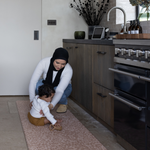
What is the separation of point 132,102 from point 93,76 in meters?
1.13

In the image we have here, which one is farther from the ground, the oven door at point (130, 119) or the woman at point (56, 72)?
the woman at point (56, 72)

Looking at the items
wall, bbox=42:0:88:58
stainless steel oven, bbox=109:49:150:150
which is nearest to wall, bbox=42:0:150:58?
wall, bbox=42:0:88:58

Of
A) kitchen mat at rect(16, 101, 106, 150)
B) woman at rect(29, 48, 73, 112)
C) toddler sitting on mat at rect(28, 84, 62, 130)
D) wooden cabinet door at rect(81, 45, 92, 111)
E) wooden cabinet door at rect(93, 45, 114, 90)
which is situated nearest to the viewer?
kitchen mat at rect(16, 101, 106, 150)

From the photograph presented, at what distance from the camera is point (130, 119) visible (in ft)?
6.61

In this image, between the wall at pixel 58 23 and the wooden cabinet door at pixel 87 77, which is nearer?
the wooden cabinet door at pixel 87 77

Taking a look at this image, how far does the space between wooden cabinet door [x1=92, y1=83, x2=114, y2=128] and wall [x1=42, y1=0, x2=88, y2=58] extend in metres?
1.66

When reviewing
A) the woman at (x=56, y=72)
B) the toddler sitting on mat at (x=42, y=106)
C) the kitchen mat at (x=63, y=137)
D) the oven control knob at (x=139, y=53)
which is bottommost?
the kitchen mat at (x=63, y=137)

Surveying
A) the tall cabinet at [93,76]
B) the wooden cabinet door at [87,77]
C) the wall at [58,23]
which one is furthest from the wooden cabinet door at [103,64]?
the wall at [58,23]

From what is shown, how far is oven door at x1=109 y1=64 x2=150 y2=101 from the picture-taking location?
5.89ft

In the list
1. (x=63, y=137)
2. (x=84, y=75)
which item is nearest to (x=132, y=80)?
(x=63, y=137)

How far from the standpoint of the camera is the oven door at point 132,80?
180 cm

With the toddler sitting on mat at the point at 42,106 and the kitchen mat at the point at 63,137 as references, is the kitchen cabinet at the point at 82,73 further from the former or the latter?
the toddler sitting on mat at the point at 42,106

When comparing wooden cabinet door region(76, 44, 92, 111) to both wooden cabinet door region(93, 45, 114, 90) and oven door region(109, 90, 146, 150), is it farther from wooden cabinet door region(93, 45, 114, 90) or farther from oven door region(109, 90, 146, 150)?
oven door region(109, 90, 146, 150)

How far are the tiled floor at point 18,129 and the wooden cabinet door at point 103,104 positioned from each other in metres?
0.12
